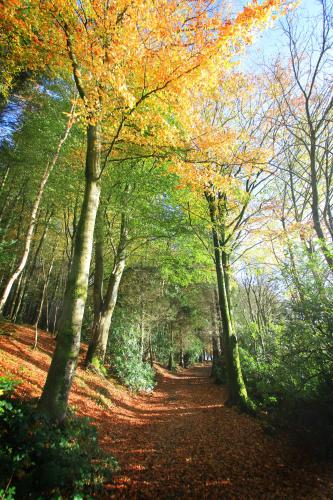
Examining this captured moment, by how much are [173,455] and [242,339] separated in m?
12.8

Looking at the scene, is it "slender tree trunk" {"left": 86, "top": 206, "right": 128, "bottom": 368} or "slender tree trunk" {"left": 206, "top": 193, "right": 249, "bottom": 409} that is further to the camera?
"slender tree trunk" {"left": 86, "top": 206, "right": 128, "bottom": 368}

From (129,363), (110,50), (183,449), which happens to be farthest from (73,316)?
(129,363)

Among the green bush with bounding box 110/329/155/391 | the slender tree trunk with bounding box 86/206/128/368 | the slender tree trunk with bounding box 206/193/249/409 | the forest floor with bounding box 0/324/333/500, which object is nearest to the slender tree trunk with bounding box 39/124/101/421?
the forest floor with bounding box 0/324/333/500

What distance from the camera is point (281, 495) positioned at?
4.19m

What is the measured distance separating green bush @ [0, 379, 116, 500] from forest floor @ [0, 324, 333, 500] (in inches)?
18.8

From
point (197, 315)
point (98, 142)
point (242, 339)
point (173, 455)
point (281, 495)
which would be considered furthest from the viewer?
point (197, 315)

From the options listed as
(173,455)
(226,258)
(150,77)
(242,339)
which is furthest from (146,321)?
(150,77)

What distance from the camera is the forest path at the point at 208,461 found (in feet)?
13.7

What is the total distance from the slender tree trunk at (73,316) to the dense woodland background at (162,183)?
28 millimetres

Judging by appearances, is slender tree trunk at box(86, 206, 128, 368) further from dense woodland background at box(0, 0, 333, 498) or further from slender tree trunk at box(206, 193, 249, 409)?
slender tree trunk at box(206, 193, 249, 409)

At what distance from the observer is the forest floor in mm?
4234

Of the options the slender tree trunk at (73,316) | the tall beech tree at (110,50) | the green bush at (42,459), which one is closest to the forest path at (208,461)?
the green bush at (42,459)

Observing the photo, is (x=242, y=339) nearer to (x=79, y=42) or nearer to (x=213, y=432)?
(x=213, y=432)

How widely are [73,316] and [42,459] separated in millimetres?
2109
